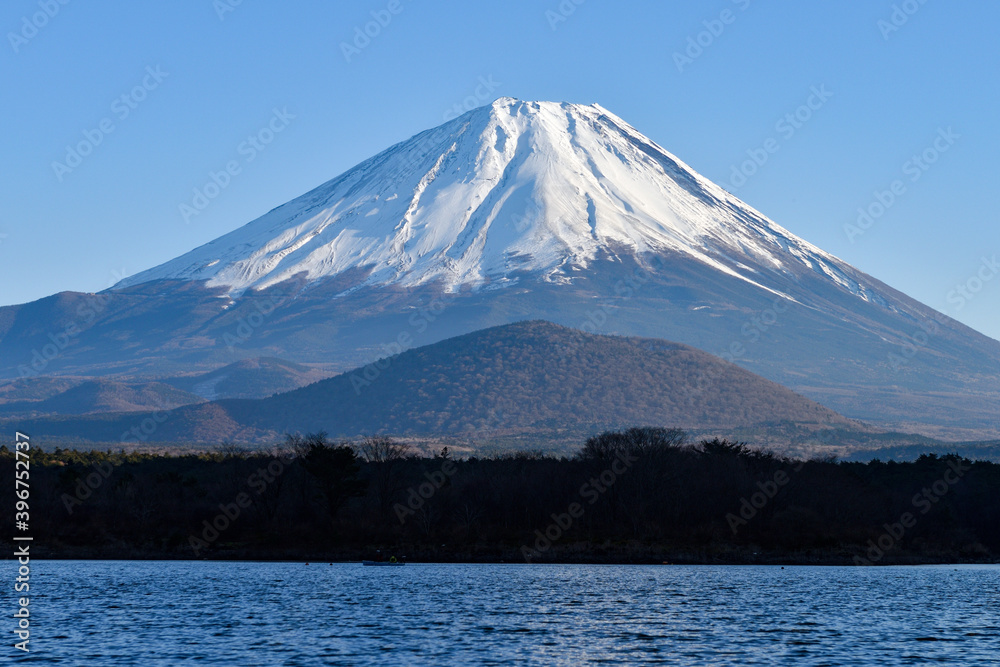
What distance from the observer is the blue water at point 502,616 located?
1752 inches

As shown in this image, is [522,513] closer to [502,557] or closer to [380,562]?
[502,557]

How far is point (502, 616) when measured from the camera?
55969mm

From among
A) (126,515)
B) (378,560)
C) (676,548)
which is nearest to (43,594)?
(378,560)

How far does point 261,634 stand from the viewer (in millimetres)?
49375

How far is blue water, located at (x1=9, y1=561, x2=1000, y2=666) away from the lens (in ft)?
146

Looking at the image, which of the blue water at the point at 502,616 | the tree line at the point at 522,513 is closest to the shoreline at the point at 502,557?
the tree line at the point at 522,513

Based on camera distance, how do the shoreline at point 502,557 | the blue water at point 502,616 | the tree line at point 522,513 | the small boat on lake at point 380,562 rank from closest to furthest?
the blue water at point 502,616 < the small boat on lake at point 380,562 < the shoreline at point 502,557 < the tree line at point 522,513

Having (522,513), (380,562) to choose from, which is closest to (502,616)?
A: (380,562)

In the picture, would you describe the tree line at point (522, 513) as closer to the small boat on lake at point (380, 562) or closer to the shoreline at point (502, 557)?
the shoreline at point (502, 557)

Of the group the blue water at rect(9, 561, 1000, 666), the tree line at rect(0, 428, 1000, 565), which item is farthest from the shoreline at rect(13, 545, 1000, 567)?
the blue water at rect(9, 561, 1000, 666)

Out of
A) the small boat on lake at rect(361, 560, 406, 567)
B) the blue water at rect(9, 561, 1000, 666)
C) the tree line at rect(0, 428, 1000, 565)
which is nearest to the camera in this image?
the blue water at rect(9, 561, 1000, 666)

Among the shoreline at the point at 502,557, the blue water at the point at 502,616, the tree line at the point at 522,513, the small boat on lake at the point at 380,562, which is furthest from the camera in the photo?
the tree line at the point at 522,513

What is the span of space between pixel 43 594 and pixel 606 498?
5276cm

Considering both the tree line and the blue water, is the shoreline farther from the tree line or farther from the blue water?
the blue water
